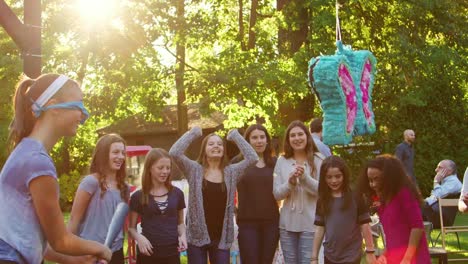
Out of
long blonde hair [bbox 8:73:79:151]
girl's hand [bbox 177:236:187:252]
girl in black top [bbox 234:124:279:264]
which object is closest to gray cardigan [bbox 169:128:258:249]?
girl in black top [bbox 234:124:279:264]

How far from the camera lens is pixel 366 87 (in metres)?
6.95

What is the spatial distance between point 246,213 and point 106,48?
11.1 meters

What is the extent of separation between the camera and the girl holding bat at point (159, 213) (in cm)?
599

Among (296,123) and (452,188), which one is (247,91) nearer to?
(452,188)

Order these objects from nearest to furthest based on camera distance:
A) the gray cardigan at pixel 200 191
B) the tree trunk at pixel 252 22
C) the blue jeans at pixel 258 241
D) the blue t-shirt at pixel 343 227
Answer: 1. the blue t-shirt at pixel 343 227
2. the gray cardigan at pixel 200 191
3. the blue jeans at pixel 258 241
4. the tree trunk at pixel 252 22

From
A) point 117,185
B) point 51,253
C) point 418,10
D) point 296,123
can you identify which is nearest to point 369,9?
point 418,10

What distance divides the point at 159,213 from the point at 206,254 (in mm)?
756

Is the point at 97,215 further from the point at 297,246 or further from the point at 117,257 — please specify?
the point at 297,246

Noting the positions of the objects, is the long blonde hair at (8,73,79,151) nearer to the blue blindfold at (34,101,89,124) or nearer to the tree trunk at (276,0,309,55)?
the blue blindfold at (34,101,89,124)

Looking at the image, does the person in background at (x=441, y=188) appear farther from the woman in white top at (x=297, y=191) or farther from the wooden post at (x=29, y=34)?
the wooden post at (x=29, y=34)

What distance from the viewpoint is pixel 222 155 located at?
675cm

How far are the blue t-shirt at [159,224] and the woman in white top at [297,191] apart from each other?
3.35ft

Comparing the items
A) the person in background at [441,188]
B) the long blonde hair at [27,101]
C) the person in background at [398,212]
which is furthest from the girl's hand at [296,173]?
the person in background at [441,188]

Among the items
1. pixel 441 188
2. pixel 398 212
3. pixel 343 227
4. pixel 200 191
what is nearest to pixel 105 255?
pixel 398 212
